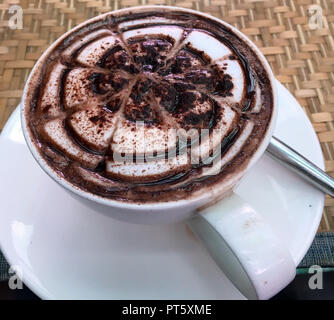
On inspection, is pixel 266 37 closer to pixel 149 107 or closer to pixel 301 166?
pixel 301 166

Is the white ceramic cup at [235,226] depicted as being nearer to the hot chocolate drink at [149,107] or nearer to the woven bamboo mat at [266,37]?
the hot chocolate drink at [149,107]

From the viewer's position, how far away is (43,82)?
920 mm

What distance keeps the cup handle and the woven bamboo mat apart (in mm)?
642

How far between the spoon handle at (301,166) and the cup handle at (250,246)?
33cm

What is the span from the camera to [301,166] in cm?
103

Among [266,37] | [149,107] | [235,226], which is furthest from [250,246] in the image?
[266,37]

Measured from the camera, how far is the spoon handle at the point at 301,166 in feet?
3.32

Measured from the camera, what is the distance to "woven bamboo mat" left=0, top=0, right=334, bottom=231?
1.39 meters

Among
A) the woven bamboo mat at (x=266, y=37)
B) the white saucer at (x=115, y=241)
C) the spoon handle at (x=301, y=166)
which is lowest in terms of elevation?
the white saucer at (x=115, y=241)

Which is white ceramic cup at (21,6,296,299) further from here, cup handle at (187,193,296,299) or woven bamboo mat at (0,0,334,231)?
woven bamboo mat at (0,0,334,231)

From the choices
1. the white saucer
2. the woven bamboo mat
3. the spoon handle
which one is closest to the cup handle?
the white saucer

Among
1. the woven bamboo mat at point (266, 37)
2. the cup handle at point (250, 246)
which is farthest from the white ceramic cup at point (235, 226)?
the woven bamboo mat at point (266, 37)

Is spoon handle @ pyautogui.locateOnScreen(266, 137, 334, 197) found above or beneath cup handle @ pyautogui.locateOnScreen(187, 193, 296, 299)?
above
